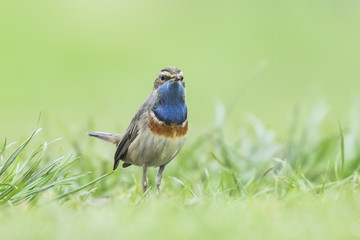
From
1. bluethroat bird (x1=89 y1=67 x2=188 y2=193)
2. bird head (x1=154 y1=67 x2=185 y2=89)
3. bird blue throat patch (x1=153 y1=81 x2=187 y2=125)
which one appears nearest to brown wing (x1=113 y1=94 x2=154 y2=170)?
bluethroat bird (x1=89 y1=67 x2=188 y2=193)

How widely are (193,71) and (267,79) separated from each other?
131 cm

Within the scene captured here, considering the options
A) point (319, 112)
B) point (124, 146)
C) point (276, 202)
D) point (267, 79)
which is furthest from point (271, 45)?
point (276, 202)

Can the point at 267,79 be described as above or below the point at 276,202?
below

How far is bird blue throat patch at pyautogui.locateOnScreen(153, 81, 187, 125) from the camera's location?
15.7ft

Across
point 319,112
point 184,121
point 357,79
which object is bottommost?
point 357,79

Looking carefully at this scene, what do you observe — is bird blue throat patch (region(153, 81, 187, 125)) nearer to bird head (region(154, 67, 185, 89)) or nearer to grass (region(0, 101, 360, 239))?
bird head (region(154, 67, 185, 89))

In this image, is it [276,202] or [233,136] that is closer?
[276,202]

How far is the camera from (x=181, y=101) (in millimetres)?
4824

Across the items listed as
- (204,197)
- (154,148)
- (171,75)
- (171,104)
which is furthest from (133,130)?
(204,197)

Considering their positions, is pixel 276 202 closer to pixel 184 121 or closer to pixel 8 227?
pixel 184 121

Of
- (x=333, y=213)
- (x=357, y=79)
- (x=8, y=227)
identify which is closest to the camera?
(x=8, y=227)

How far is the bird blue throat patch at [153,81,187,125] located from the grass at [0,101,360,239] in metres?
0.49

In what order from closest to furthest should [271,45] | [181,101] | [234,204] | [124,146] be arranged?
[234,204] < [181,101] < [124,146] < [271,45]

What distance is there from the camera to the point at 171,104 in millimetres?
4805
